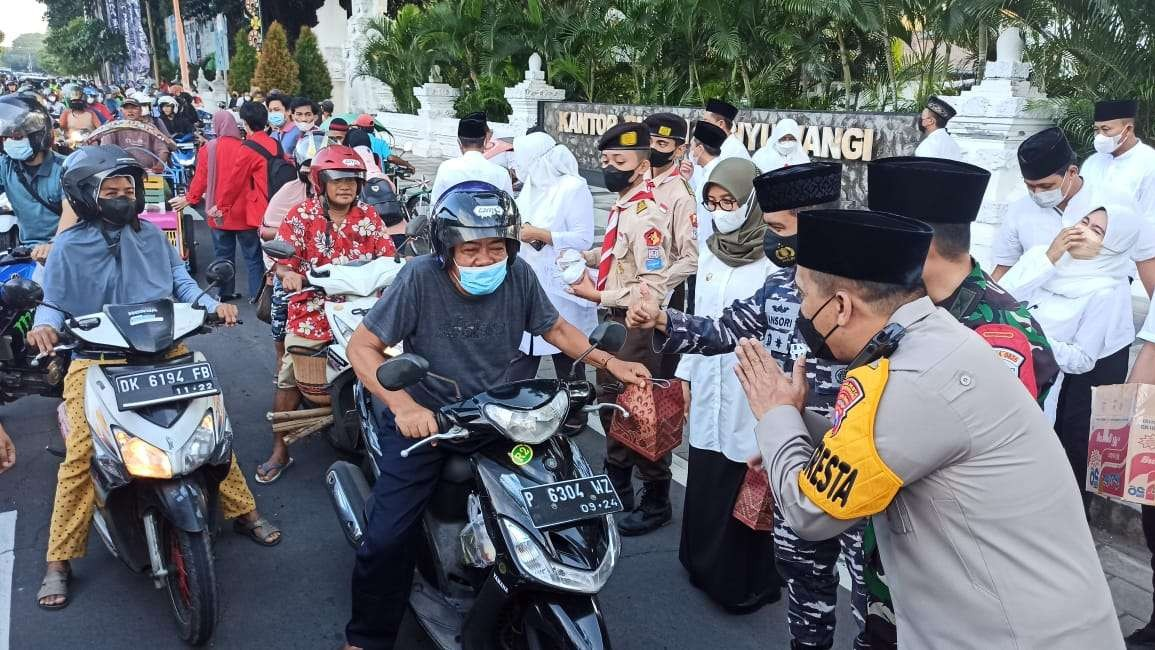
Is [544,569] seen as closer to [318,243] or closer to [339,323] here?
[339,323]

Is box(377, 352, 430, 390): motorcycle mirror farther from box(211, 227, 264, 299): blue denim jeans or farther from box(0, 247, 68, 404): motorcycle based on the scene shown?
box(211, 227, 264, 299): blue denim jeans

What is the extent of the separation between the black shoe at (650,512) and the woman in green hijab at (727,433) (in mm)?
614

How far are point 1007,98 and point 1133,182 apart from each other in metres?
3.31

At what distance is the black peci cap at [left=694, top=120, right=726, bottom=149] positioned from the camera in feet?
24.7

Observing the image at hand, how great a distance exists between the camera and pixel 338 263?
192 inches

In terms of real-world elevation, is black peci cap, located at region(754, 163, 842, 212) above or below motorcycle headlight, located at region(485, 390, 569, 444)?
above

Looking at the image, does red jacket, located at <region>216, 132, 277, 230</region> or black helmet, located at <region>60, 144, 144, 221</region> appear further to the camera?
red jacket, located at <region>216, 132, 277, 230</region>

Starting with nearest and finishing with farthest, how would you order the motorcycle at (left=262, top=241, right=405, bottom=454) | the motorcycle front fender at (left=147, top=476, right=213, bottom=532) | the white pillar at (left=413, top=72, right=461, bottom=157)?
the motorcycle front fender at (left=147, top=476, right=213, bottom=532)
the motorcycle at (left=262, top=241, right=405, bottom=454)
the white pillar at (left=413, top=72, right=461, bottom=157)

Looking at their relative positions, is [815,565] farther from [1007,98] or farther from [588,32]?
[588,32]

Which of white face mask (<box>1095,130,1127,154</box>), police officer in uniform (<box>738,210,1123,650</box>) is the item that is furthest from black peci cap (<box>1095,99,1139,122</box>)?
police officer in uniform (<box>738,210,1123,650</box>)

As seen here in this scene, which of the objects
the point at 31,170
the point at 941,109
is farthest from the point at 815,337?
the point at 941,109

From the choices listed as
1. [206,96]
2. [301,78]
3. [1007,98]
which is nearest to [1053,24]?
[1007,98]

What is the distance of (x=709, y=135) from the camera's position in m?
7.52

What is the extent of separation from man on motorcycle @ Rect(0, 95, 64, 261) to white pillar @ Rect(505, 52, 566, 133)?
1219cm
